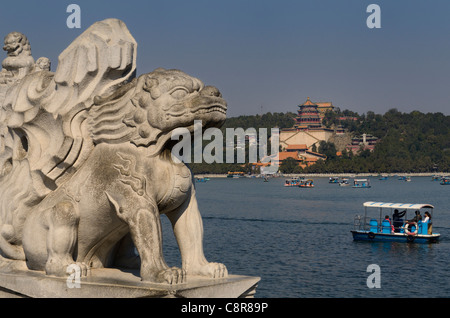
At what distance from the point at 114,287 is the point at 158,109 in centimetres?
122

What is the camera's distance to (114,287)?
4.95 meters

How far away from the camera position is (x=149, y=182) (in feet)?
17.0

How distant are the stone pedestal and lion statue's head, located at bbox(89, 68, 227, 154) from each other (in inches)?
36.5

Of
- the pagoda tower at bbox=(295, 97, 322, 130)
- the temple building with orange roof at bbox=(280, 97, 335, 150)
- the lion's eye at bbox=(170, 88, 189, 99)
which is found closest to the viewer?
the lion's eye at bbox=(170, 88, 189, 99)

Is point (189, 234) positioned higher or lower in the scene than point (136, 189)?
lower

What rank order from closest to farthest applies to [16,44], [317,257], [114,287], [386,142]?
[114,287], [16,44], [317,257], [386,142]

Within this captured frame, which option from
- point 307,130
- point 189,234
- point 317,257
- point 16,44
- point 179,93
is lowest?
point 317,257

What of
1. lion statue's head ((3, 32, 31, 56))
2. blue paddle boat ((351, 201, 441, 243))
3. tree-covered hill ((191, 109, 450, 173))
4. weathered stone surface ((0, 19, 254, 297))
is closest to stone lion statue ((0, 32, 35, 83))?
lion statue's head ((3, 32, 31, 56))

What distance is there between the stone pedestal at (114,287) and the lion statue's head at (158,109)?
927 mm

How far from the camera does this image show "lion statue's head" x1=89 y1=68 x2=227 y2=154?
202 inches

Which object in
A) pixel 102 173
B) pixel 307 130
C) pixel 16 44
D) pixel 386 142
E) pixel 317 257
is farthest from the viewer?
pixel 307 130

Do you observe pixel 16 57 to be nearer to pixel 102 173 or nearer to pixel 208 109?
pixel 102 173

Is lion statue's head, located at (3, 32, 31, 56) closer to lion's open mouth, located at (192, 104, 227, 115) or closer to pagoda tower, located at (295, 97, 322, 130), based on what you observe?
lion's open mouth, located at (192, 104, 227, 115)

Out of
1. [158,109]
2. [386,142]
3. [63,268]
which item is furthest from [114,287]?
[386,142]
